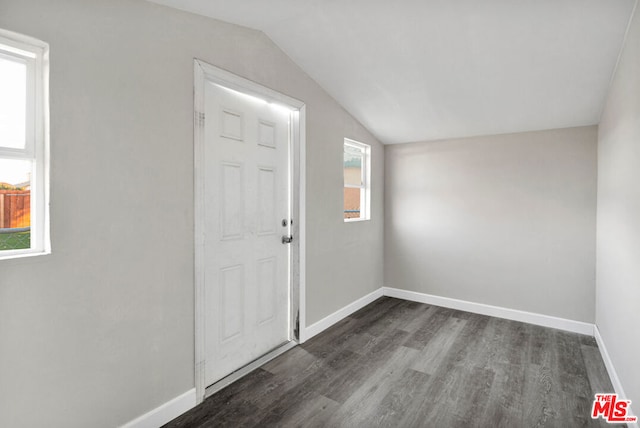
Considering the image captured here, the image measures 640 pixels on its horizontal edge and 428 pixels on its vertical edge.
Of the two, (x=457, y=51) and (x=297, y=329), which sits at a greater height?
(x=457, y=51)

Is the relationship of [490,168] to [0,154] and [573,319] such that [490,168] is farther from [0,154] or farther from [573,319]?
[0,154]

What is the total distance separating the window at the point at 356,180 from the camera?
371 cm

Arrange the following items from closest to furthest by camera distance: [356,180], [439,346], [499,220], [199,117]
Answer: [199,117] < [439,346] < [499,220] < [356,180]

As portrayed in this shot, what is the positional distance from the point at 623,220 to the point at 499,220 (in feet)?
4.97

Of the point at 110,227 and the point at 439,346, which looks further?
the point at 439,346

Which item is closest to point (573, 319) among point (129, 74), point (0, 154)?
point (129, 74)

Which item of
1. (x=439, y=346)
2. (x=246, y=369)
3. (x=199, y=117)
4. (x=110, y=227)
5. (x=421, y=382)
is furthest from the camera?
(x=439, y=346)

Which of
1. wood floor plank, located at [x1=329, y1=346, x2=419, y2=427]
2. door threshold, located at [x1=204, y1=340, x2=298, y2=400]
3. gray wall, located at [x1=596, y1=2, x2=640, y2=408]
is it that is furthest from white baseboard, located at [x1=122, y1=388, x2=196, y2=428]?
gray wall, located at [x1=596, y1=2, x2=640, y2=408]

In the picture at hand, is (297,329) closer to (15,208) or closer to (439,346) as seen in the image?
(439,346)

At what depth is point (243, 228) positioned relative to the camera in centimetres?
243

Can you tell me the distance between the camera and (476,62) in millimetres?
2377

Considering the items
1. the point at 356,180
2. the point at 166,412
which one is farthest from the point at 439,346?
the point at 166,412

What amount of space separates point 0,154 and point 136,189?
1.77ft

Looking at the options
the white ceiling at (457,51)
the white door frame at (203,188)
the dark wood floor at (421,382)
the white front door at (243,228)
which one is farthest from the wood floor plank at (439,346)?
the white ceiling at (457,51)
